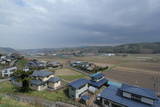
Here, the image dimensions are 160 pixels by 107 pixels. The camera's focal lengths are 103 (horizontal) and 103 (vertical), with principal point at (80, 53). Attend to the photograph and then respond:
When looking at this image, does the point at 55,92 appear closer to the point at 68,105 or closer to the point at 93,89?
the point at 68,105

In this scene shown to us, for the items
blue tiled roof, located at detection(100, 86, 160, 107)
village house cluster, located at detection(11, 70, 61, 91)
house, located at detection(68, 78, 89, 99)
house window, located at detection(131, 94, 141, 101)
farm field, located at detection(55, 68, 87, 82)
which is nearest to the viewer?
blue tiled roof, located at detection(100, 86, 160, 107)

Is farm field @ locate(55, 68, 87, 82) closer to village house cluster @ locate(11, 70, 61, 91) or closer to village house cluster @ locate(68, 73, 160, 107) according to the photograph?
village house cluster @ locate(11, 70, 61, 91)

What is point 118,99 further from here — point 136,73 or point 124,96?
point 136,73

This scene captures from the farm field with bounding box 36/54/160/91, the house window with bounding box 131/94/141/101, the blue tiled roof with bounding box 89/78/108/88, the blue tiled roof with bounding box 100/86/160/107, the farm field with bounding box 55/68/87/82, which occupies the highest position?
the house window with bounding box 131/94/141/101

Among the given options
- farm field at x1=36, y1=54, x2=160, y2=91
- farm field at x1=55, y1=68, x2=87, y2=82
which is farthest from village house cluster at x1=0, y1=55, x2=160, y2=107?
farm field at x1=36, y1=54, x2=160, y2=91

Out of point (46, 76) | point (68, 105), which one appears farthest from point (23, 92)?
point (68, 105)

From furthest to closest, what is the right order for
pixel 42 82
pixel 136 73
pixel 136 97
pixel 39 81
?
pixel 136 73 → pixel 39 81 → pixel 42 82 → pixel 136 97

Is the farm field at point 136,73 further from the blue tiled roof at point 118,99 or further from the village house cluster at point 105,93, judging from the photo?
the blue tiled roof at point 118,99

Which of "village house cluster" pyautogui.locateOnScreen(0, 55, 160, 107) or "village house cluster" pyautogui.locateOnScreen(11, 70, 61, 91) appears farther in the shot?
"village house cluster" pyautogui.locateOnScreen(11, 70, 61, 91)

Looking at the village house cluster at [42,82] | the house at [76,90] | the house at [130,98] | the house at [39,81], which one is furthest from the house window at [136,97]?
the house at [39,81]

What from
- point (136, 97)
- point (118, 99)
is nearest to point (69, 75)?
point (118, 99)
